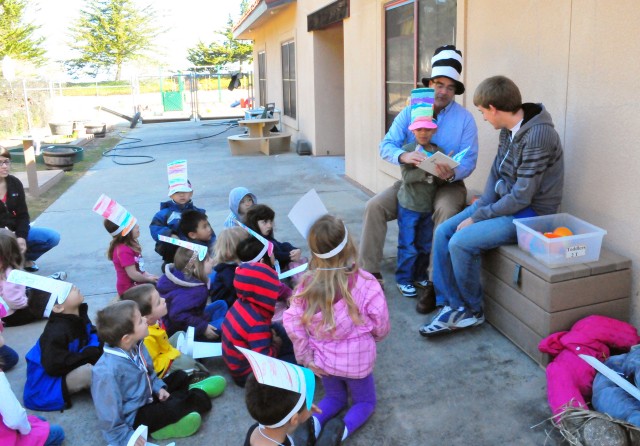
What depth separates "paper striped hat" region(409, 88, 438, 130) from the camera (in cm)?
387

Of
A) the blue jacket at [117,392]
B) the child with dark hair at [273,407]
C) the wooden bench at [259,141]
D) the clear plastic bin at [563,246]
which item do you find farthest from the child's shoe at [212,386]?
the wooden bench at [259,141]

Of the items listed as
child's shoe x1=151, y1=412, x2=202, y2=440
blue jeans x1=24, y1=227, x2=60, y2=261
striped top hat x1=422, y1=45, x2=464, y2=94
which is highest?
striped top hat x1=422, y1=45, x2=464, y2=94

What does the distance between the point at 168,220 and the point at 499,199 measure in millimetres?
2538

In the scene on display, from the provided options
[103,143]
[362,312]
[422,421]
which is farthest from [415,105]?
[103,143]

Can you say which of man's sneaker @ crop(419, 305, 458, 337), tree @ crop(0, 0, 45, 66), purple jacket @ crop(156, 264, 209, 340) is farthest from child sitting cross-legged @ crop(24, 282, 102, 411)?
tree @ crop(0, 0, 45, 66)

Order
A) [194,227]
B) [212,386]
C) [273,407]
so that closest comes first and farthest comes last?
[273,407] < [212,386] < [194,227]

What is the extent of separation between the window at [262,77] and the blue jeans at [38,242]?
41.5ft

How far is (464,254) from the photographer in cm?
335

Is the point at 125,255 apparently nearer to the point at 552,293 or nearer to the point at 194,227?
the point at 194,227

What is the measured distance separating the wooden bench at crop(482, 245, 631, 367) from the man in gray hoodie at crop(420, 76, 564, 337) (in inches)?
6.9

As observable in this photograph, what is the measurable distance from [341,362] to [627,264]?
170 cm

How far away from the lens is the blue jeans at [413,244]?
415 centimetres

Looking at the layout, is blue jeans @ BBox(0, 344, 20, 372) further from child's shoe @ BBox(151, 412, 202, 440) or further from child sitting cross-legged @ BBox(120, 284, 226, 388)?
child's shoe @ BBox(151, 412, 202, 440)

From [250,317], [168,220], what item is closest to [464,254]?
[250,317]
